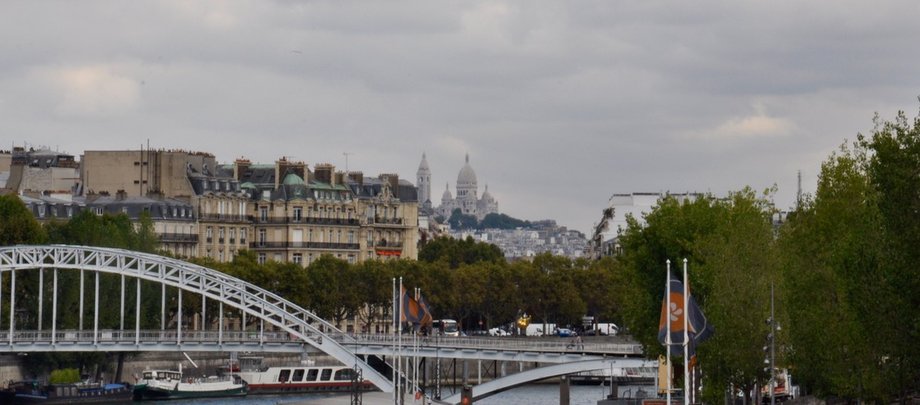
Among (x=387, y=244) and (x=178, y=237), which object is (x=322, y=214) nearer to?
(x=387, y=244)

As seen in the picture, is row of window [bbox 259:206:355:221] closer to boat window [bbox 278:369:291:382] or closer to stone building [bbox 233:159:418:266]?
stone building [bbox 233:159:418:266]

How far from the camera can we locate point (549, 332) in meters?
157

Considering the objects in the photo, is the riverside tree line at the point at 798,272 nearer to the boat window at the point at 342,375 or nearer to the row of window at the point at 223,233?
the boat window at the point at 342,375

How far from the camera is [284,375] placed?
391ft

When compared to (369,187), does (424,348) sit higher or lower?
lower

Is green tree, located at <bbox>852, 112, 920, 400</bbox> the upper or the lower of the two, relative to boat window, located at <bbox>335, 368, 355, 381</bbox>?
upper

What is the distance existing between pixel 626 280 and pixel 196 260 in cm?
4017

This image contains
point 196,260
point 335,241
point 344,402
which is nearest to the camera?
point 344,402

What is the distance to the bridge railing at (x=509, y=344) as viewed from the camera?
312ft

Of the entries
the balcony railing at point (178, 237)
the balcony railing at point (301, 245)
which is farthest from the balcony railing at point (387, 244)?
the balcony railing at point (178, 237)

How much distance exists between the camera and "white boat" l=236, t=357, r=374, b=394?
11800 cm

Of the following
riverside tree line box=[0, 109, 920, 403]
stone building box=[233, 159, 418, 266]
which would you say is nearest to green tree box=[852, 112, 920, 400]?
riverside tree line box=[0, 109, 920, 403]

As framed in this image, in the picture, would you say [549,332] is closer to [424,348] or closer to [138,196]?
[138,196]

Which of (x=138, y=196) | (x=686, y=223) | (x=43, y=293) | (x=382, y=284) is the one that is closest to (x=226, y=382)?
(x=43, y=293)
